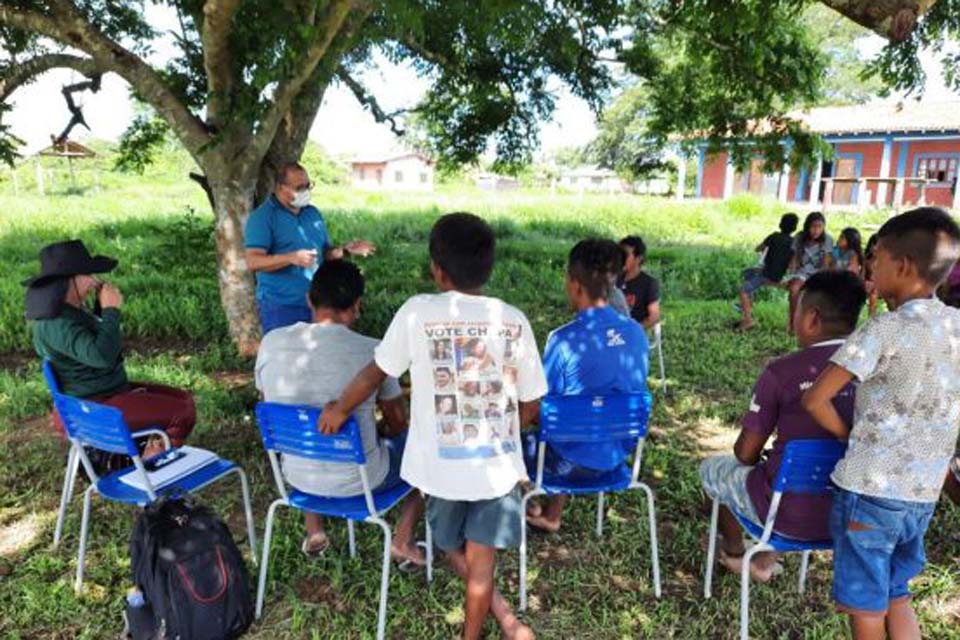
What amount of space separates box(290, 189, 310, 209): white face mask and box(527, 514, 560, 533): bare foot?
216cm

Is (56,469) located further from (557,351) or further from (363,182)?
(363,182)

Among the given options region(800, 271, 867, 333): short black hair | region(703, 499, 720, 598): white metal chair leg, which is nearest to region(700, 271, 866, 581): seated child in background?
region(800, 271, 867, 333): short black hair

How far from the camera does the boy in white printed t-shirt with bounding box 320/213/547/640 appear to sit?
2.13 meters

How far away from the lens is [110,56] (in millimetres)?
4770

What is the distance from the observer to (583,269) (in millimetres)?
2887

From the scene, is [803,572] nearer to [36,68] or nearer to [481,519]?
[481,519]

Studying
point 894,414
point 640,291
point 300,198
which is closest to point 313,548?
point 300,198

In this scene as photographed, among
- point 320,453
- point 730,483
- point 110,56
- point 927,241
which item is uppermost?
point 110,56

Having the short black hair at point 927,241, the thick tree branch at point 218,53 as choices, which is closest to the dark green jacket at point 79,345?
the thick tree branch at point 218,53

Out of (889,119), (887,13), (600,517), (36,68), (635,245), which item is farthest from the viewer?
(889,119)

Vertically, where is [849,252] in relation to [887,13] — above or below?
below

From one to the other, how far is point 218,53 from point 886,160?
24856mm

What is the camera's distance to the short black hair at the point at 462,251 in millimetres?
2141

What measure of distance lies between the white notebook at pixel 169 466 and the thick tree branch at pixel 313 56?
8.26ft
